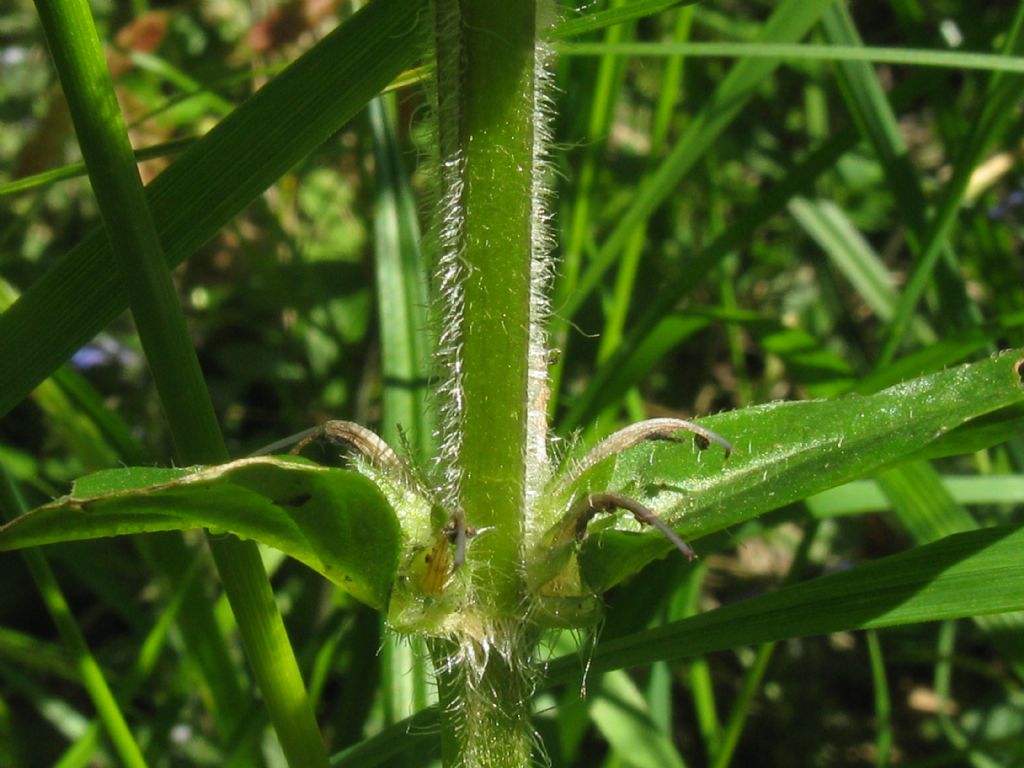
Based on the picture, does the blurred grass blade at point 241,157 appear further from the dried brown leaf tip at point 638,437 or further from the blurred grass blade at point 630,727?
the blurred grass blade at point 630,727

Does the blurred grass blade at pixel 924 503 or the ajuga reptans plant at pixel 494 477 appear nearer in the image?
the ajuga reptans plant at pixel 494 477

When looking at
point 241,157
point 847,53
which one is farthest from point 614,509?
point 847,53

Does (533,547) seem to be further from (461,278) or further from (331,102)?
(331,102)

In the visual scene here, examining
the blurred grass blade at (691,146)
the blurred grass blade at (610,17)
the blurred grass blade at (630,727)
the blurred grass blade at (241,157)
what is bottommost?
the blurred grass blade at (630,727)

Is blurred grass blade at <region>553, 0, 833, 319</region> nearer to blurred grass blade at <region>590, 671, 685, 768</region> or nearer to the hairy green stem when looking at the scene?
blurred grass blade at <region>590, 671, 685, 768</region>

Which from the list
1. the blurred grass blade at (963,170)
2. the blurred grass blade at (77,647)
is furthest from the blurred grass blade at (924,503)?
the blurred grass blade at (77,647)

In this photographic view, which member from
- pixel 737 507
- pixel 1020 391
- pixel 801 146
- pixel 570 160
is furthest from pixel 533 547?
pixel 801 146
